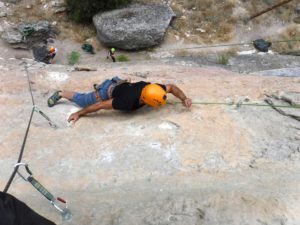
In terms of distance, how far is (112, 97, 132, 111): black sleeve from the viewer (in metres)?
7.42

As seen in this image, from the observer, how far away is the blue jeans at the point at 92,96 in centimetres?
792

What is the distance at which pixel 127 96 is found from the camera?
742 cm

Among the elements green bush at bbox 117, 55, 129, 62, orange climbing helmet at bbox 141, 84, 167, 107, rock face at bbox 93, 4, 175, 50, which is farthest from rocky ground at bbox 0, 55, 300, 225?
rock face at bbox 93, 4, 175, 50

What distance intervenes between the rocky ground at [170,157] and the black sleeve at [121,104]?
0.20 metres

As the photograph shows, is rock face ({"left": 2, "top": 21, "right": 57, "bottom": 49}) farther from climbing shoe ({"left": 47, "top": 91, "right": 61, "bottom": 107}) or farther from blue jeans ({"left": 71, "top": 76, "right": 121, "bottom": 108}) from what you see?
blue jeans ({"left": 71, "top": 76, "right": 121, "bottom": 108})

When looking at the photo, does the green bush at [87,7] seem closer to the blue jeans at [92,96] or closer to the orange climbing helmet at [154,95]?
the blue jeans at [92,96]

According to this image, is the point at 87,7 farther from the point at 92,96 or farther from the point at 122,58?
the point at 92,96

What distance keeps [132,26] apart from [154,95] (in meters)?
9.36

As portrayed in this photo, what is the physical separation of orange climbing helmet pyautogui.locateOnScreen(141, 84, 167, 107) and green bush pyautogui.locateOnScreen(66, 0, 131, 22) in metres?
9.95

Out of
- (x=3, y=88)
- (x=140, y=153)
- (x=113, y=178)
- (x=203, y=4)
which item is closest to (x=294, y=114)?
(x=140, y=153)

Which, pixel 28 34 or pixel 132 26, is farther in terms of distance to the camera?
pixel 132 26

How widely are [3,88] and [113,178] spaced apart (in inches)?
165

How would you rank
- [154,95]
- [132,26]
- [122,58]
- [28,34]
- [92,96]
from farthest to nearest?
[132,26]
[28,34]
[122,58]
[92,96]
[154,95]

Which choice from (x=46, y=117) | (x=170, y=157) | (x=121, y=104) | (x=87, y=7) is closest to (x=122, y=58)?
(x=87, y=7)
